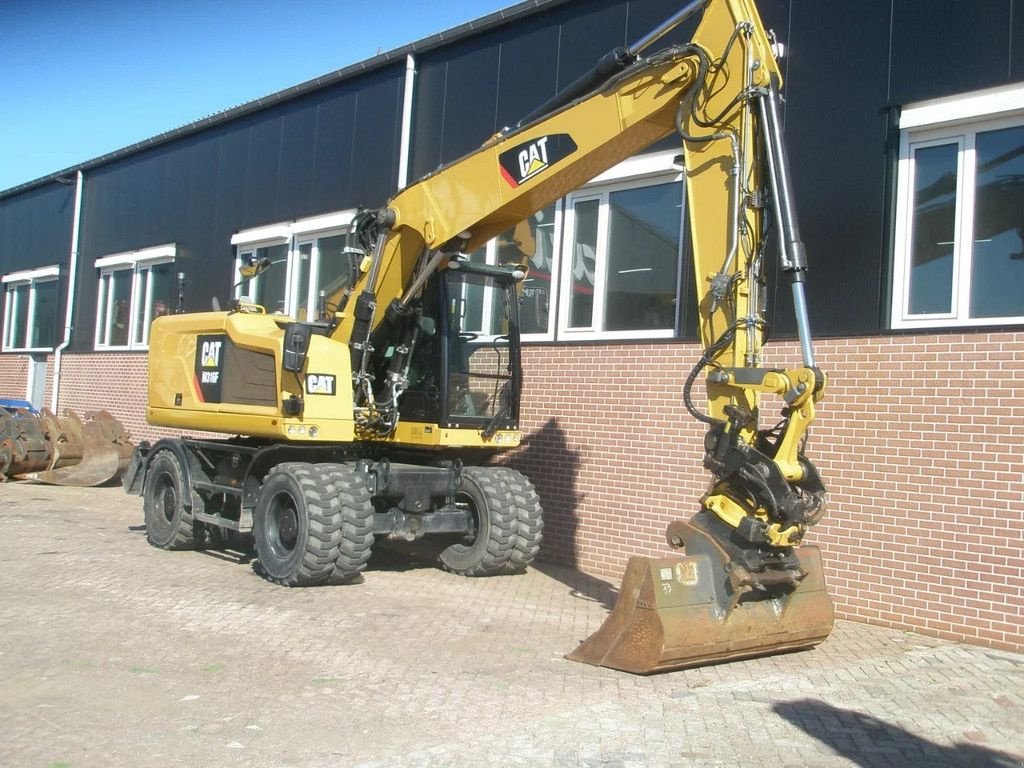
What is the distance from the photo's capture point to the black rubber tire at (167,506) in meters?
10.5

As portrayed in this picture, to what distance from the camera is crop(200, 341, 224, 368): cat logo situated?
1000cm

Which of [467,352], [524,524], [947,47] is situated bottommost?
[524,524]

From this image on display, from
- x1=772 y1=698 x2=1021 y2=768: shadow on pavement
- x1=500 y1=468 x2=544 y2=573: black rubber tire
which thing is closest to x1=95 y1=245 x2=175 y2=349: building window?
x1=500 y1=468 x2=544 y2=573: black rubber tire

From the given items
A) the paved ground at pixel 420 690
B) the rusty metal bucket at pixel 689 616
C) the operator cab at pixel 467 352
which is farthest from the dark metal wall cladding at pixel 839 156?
the rusty metal bucket at pixel 689 616

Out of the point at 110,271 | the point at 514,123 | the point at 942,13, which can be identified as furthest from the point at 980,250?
the point at 110,271

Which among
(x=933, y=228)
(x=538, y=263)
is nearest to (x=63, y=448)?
(x=538, y=263)

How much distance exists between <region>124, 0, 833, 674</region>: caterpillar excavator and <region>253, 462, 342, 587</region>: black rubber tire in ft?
0.07

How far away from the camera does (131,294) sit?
18.7 metres

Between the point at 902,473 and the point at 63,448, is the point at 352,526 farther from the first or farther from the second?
the point at 63,448

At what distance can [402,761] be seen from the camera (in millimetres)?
4656

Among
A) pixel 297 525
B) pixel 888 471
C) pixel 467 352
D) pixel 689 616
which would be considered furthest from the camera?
pixel 467 352

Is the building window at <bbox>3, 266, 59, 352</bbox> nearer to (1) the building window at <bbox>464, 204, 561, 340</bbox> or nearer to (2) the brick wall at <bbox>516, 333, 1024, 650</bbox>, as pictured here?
(1) the building window at <bbox>464, 204, 561, 340</bbox>

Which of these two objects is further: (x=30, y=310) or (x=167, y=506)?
(x=30, y=310)

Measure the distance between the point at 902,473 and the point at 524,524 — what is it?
11.2 feet
